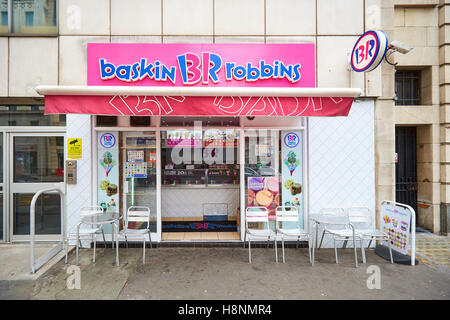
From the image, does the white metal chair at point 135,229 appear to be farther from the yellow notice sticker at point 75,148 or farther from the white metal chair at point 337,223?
the white metal chair at point 337,223

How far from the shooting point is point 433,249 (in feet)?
16.9

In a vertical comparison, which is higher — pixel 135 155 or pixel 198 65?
pixel 198 65

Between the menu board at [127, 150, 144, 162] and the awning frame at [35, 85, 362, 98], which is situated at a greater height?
the awning frame at [35, 85, 362, 98]

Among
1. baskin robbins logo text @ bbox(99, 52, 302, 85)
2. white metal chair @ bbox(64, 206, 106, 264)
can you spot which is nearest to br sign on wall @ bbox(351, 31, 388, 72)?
baskin robbins logo text @ bbox(99, 52, 302, 85)

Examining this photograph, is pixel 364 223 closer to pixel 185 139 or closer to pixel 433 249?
pixel 433 249

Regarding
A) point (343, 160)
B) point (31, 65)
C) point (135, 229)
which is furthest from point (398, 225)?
point (31, 65)

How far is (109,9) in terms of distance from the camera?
5184 mm

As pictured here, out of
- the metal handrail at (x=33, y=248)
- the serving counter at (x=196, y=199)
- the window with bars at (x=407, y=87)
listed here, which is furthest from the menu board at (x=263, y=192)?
the window with bars at (x=407, y=87)

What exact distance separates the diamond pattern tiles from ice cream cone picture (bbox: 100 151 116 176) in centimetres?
438

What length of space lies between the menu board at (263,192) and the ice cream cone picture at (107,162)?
10.1 feet

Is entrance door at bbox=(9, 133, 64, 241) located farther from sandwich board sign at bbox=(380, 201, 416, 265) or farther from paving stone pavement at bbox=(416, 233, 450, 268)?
paving stone pavement at bbox=(416, 233, 450, 268)

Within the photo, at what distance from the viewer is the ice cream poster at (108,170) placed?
5352 mm

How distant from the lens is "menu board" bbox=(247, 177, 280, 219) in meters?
5.44

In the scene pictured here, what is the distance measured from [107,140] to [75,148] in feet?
2.17
